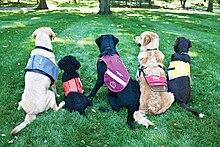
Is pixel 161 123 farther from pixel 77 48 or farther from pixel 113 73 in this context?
pixel 77 48

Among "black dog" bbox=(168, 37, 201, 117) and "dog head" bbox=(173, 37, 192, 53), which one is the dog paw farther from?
"dog head" bbox=(173, 37, 192, 53)

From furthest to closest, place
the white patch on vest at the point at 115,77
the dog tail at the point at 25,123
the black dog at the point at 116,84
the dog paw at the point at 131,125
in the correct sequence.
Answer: the white patch on vest at the point at 115,77, the black dog at the point at 116,84, the dog paw at the point at 131,125, the dog tail at the point at 25,123

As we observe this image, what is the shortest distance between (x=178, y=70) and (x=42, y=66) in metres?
2.62

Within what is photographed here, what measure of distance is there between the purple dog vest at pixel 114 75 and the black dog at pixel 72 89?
53cm

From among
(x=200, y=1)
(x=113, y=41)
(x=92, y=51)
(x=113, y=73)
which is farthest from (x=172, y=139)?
(x=200, y=1)

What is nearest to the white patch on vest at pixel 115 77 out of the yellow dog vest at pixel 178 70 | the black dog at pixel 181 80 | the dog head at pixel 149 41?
the dog head at pixel 149 41

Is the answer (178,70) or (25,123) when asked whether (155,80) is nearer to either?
(178,70)

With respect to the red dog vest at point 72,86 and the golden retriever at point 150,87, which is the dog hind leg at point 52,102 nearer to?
the red dog vest at point 72,86

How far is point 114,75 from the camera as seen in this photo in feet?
15.8

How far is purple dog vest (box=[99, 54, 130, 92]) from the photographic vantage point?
186 inches

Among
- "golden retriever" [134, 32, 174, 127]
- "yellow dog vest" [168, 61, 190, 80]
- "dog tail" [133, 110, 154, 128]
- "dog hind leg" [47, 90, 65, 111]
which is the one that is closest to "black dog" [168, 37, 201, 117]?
"yellow dog vest" [168, 61, 190, 80]

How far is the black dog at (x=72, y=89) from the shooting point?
4.73 meters

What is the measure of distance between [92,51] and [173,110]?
4660 mm

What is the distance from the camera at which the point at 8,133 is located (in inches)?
162
